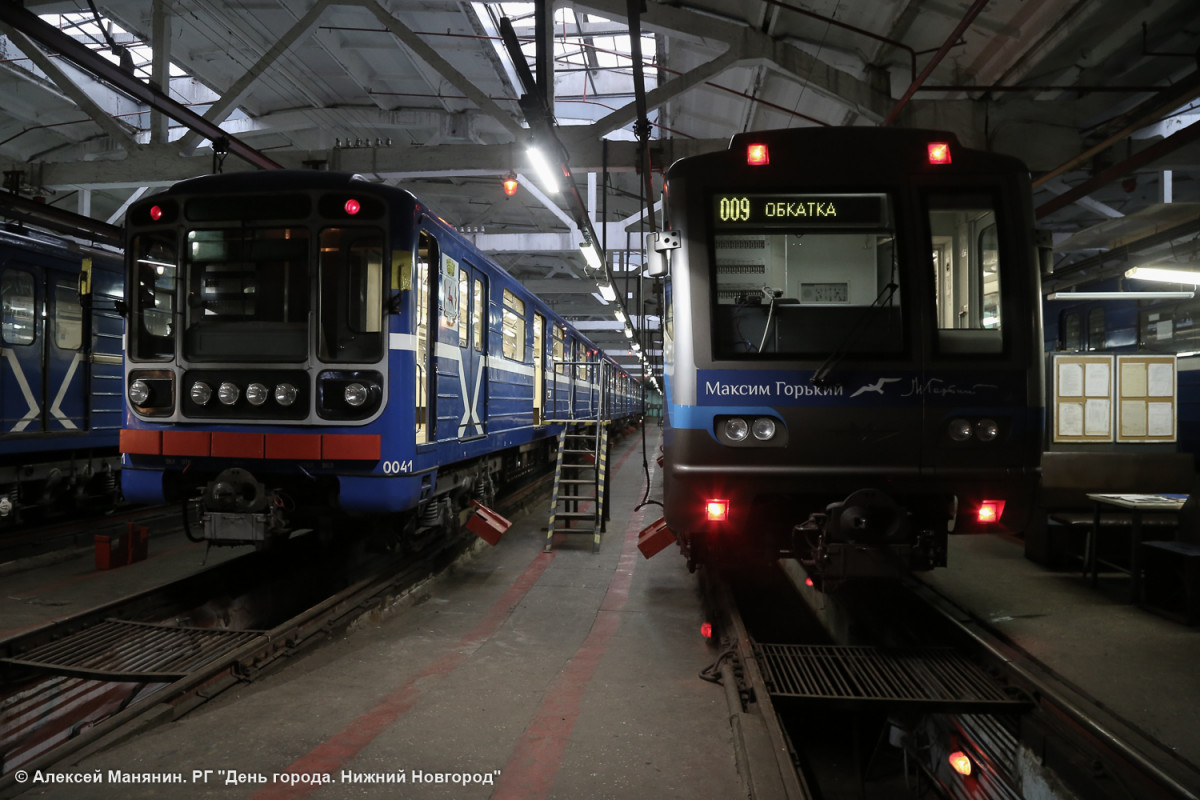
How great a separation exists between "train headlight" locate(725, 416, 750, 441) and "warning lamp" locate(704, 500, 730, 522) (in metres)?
0.36

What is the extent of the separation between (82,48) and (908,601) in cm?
744

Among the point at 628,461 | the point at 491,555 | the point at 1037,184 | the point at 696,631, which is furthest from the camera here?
the point at 628,461

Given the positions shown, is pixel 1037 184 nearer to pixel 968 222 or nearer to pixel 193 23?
pixel 968 222

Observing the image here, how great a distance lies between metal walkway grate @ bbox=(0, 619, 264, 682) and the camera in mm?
3912

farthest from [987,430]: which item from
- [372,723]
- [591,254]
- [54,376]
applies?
[54,376]

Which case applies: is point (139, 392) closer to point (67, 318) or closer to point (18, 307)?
point (18, 307)

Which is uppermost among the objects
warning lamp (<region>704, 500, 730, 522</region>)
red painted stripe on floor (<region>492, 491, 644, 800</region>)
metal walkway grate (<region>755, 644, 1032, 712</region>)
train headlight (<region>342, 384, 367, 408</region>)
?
train headlight (<region>342, 384, 367, 408</region>)

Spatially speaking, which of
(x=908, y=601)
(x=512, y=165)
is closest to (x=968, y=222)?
(x=908, y=601)

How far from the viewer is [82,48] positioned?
5176 mm

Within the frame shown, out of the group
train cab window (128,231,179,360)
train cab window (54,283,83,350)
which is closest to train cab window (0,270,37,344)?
train cab window (54,283,83,350)

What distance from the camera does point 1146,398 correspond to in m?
7.62

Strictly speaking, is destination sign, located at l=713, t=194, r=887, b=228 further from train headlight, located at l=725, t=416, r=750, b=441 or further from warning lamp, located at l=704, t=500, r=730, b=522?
warning lamp, located at l=704, t=500, r=730, b=522

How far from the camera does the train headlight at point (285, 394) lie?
16.9ft

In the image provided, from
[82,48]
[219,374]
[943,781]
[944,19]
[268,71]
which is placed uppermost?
[268,71]
